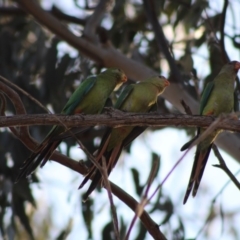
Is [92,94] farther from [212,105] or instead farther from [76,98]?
[212,105]

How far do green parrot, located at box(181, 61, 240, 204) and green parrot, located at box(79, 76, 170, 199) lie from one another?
0.27 meters

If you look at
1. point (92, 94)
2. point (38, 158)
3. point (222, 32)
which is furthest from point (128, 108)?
point (222, 32)

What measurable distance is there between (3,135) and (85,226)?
94cm

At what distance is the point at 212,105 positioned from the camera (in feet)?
12.6

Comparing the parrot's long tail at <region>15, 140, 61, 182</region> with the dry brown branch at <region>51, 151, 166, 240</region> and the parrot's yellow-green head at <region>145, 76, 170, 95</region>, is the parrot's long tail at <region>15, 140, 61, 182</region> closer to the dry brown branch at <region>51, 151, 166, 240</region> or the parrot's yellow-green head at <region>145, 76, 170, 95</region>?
the dry brown branch at <region>51, 151, 166, 240</region>

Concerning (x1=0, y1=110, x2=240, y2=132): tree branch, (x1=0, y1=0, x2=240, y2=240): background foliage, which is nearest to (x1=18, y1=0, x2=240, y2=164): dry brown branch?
(x1=0, y1=0, x2=240, y2=240): background foliage

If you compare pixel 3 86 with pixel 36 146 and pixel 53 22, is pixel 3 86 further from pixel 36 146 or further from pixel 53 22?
pixel 53 22

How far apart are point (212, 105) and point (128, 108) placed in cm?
47

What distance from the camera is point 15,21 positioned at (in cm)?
585

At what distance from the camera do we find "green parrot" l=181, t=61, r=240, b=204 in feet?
11.5

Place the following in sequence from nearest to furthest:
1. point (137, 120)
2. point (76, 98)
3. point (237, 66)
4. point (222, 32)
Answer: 1. point (137, 120)
2. point (76, 98)
3. point (237, 66)
4. point (222, 32)

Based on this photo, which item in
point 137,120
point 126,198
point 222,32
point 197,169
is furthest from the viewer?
point 222,32

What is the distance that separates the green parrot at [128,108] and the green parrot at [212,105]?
0.27 m

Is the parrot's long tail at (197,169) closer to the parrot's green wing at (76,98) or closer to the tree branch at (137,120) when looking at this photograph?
the tree branch at (137,120)
